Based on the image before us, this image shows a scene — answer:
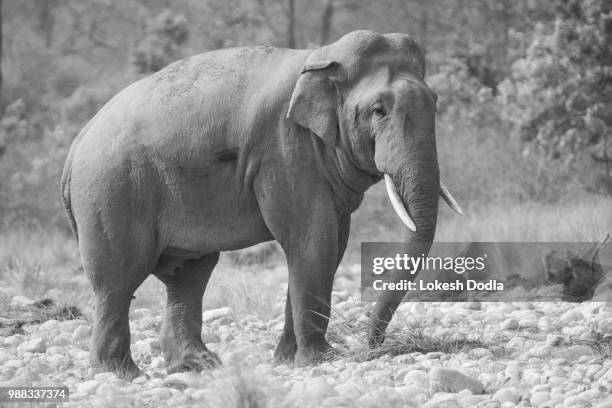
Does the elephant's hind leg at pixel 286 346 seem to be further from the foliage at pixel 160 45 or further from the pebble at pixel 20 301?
the foliage at pixel 160 45

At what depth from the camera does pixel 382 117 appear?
268 inches

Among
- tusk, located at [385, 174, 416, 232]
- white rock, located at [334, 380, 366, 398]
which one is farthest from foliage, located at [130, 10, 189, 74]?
white rock, located at [334, 380, 366, 398]

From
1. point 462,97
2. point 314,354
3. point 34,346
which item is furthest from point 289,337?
point 462,97

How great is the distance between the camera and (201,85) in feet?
23.6

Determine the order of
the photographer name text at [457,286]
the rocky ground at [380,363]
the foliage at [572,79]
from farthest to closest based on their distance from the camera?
1. the foliage at [572,79]
2. the photographer name text at [457,286]
3. the rocky ground at [380,363]

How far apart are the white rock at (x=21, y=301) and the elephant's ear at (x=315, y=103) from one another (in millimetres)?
3865

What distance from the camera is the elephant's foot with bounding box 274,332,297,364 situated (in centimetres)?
744

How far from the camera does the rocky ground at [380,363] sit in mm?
5734

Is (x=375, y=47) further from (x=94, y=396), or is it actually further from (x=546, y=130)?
(x=546, y=130)

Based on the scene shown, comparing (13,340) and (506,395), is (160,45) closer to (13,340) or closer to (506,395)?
(13,340)

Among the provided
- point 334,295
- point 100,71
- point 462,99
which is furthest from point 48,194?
point 100,71

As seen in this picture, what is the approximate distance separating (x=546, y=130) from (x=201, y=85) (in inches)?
256

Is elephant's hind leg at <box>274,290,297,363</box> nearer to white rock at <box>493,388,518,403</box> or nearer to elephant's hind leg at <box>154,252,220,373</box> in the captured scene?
elephant's hind leg at <box>154,252,220,373</box>

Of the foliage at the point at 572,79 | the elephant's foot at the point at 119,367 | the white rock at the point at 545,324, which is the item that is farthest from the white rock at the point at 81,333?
A: the foliage at the point at 572,79
